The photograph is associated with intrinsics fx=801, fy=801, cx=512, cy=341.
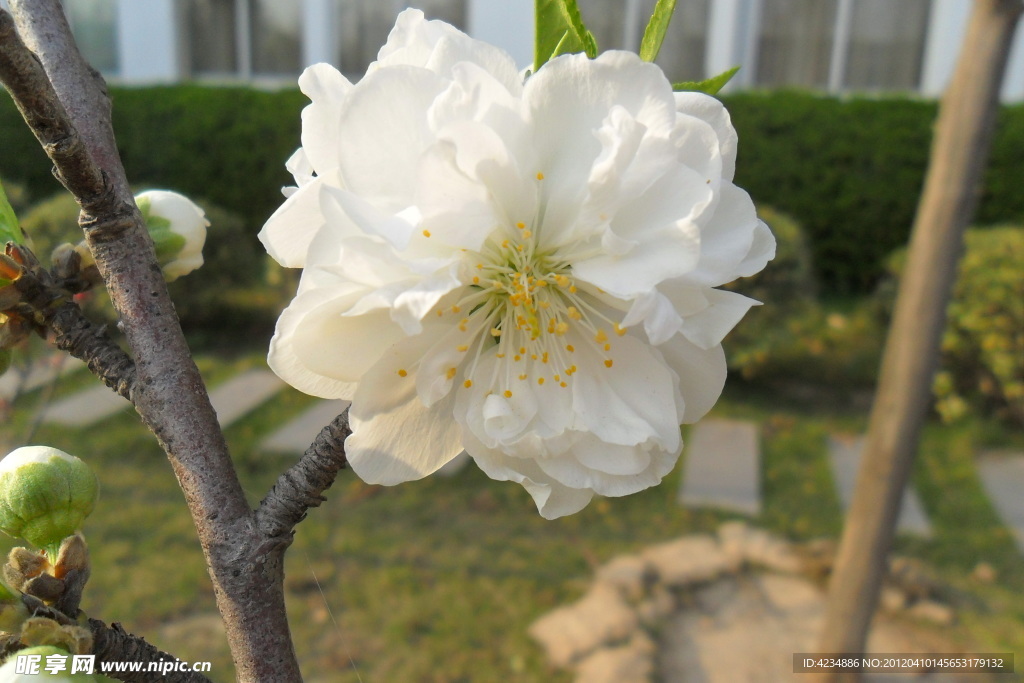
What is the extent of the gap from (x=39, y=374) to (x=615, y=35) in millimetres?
7203

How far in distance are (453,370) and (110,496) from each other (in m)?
3.97

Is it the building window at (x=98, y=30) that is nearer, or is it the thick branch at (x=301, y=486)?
the thick branch at (x=301, y=486)

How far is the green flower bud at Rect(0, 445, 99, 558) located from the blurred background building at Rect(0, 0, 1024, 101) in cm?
748

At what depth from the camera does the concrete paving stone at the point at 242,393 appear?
5.14m

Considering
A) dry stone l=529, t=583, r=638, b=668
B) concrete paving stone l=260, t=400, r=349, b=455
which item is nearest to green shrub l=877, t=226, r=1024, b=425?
dry stone l=529, t=583, r=638, b=668

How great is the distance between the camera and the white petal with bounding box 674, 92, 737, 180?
2.12ft

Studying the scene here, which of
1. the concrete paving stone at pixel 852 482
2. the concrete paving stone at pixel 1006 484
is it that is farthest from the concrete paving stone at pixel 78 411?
the concrete paving stone at pixel 1006 484

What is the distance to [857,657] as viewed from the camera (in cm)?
269

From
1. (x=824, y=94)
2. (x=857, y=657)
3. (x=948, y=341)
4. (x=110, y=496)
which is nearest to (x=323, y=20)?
(x=824, y=94)

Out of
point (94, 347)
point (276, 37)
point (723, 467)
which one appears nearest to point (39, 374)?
point (94, 347)

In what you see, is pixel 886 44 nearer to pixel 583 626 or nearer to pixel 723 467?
pixel 723 467

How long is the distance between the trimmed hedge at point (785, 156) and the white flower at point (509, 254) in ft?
23.3

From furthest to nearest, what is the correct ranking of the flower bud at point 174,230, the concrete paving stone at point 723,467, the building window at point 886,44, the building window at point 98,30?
the building window at point 98,30 → the building window at point 886,44 → the concrete paving stone at point 723,467 → the flower bud at point 174,230

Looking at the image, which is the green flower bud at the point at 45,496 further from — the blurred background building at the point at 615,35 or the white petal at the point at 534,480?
the blurred background building at the point at 615,35
